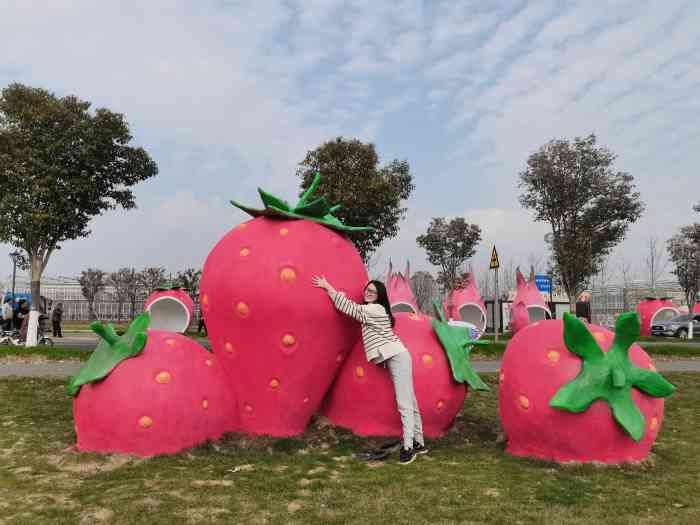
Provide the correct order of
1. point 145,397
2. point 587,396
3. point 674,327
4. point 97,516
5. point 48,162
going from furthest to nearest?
point 674,327, point 48,162, point 145,397, point 587,396, point 97,516

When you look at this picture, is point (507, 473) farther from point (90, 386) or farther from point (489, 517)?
point (90, 386)

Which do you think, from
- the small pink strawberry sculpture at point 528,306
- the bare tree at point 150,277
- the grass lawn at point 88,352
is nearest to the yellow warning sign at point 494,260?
the small pink strawberry sculpture at point 528,306

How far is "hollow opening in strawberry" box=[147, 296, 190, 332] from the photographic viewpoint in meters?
15.3

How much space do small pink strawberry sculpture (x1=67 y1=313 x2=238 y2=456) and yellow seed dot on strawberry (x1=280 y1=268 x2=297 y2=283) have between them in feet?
3.48

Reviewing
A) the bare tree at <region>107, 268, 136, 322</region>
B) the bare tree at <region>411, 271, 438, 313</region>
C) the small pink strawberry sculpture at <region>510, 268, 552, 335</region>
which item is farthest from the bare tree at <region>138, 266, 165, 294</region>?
the small pink strawberry sculpture at <region>510, 268, 552, 335</region>

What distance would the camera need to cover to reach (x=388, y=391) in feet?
16.4

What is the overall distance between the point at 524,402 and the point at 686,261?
3202cm

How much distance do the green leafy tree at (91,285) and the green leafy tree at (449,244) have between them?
27.9 metres

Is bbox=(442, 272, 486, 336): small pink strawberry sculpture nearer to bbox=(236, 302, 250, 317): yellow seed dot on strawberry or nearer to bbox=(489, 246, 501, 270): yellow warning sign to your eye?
bbox=(489, 246, 501, 270): yellow warning sign


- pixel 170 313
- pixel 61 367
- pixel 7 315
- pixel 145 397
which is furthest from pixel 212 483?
pixel 7 315

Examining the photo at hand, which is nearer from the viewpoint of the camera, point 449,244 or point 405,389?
point 405,389

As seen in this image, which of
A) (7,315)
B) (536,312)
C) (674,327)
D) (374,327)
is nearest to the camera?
(374,327)

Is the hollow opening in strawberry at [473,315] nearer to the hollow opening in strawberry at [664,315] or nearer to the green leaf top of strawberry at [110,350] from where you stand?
the hollow opening in strawberry at [664,315]

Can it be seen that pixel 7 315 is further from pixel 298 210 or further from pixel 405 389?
pixel 405 389
